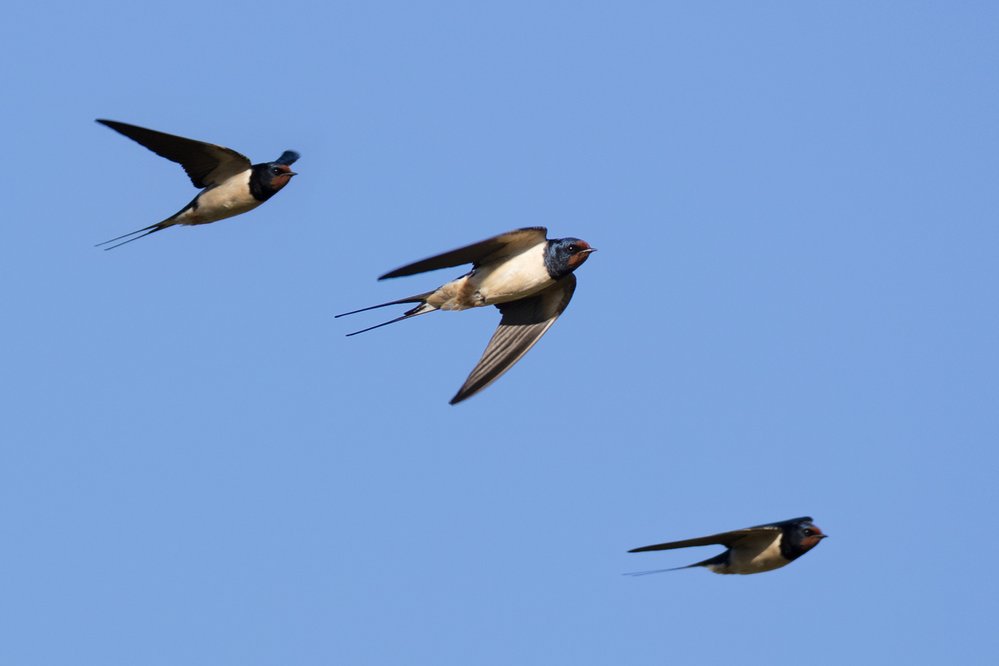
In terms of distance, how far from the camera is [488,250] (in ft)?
24.0

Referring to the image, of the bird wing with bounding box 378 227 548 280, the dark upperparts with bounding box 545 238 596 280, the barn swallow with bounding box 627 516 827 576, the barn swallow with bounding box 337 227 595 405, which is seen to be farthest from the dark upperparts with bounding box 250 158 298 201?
the barn swallow with bounding box 627 516 827 576

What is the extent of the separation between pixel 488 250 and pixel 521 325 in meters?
0.72

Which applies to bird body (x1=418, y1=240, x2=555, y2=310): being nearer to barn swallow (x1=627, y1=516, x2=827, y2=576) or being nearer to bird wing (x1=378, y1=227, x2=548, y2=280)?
bird wing (x1=378, y1=227, x2=548, y2=280)

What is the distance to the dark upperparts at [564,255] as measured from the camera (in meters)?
7.40

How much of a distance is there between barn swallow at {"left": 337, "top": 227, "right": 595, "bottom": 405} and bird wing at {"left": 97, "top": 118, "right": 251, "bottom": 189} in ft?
4.18

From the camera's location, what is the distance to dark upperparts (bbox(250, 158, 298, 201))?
8180mm

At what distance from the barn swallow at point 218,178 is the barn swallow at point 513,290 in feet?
3.61

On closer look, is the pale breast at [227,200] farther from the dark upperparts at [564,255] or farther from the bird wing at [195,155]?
the dark upperparts at [564,255]

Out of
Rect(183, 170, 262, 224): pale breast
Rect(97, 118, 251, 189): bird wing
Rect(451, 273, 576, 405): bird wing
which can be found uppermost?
Rect(97, 118, 251, 189): bird wing

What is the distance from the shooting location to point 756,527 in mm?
7715

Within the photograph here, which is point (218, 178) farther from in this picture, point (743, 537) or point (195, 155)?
point (743, 537)

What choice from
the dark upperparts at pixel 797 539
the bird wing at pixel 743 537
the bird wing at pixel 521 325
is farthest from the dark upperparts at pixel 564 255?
the dark upperparts at pixel 797 539

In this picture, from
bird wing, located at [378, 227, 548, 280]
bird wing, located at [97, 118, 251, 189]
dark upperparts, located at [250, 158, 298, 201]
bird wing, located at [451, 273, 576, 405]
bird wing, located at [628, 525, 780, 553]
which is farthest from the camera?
dark upperparts, located at [250, 158, 298, 201]

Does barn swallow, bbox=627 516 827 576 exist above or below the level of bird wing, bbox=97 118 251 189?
below
